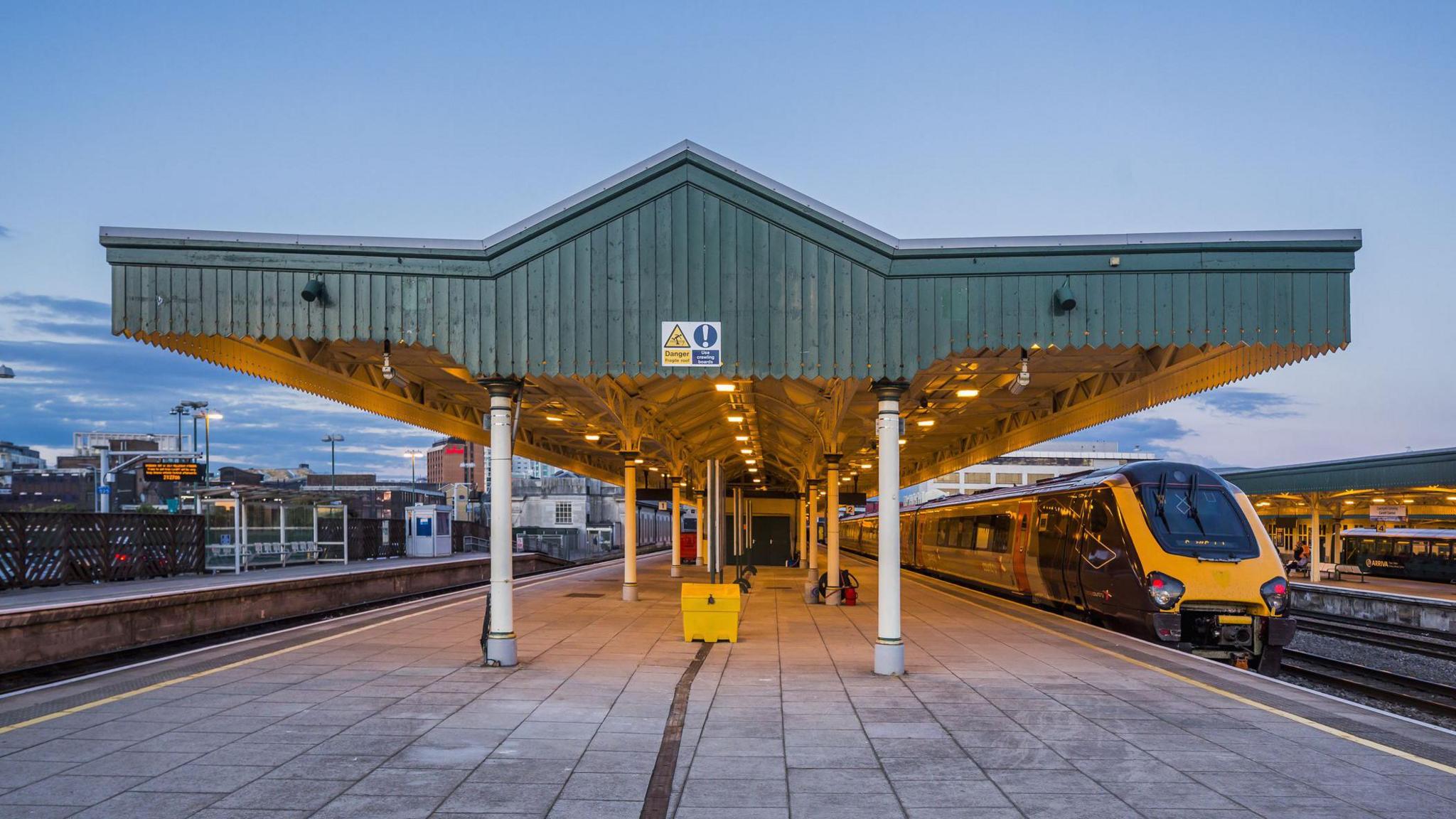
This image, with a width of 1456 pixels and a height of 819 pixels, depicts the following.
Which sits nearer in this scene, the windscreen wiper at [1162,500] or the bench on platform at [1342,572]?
the windscreen wiper at [1162,500]

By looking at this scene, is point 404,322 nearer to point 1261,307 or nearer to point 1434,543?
point 1261,307

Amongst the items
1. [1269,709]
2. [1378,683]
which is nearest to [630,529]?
[1378,683]

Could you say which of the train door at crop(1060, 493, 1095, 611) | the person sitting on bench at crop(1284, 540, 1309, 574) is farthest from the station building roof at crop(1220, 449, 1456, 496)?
the train door at crop(1060, 493, 1095, 611)

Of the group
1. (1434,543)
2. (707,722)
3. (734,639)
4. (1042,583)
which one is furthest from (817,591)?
(1434,543)

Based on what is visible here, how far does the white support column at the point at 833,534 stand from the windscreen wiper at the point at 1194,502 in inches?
287

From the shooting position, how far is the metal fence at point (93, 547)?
64.0ft

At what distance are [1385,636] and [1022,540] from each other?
27.1 feet

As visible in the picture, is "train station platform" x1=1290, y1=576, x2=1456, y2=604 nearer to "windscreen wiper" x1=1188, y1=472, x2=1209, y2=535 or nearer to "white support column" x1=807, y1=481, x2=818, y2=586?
"white support column" x1=807, y1=481, x2=818, y2=586

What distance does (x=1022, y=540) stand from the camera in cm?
2091

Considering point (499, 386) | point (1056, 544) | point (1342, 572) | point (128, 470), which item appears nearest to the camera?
point (499, 386)

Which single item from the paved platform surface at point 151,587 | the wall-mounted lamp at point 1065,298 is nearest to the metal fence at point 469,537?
the paved platform surface at point 151,587

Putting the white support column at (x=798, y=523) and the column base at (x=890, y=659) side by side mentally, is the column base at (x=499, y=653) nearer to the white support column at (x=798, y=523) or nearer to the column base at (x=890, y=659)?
the column base at (x=890, y=659)

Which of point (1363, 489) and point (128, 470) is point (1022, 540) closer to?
point (1363, 489)

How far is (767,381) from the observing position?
18172mm
